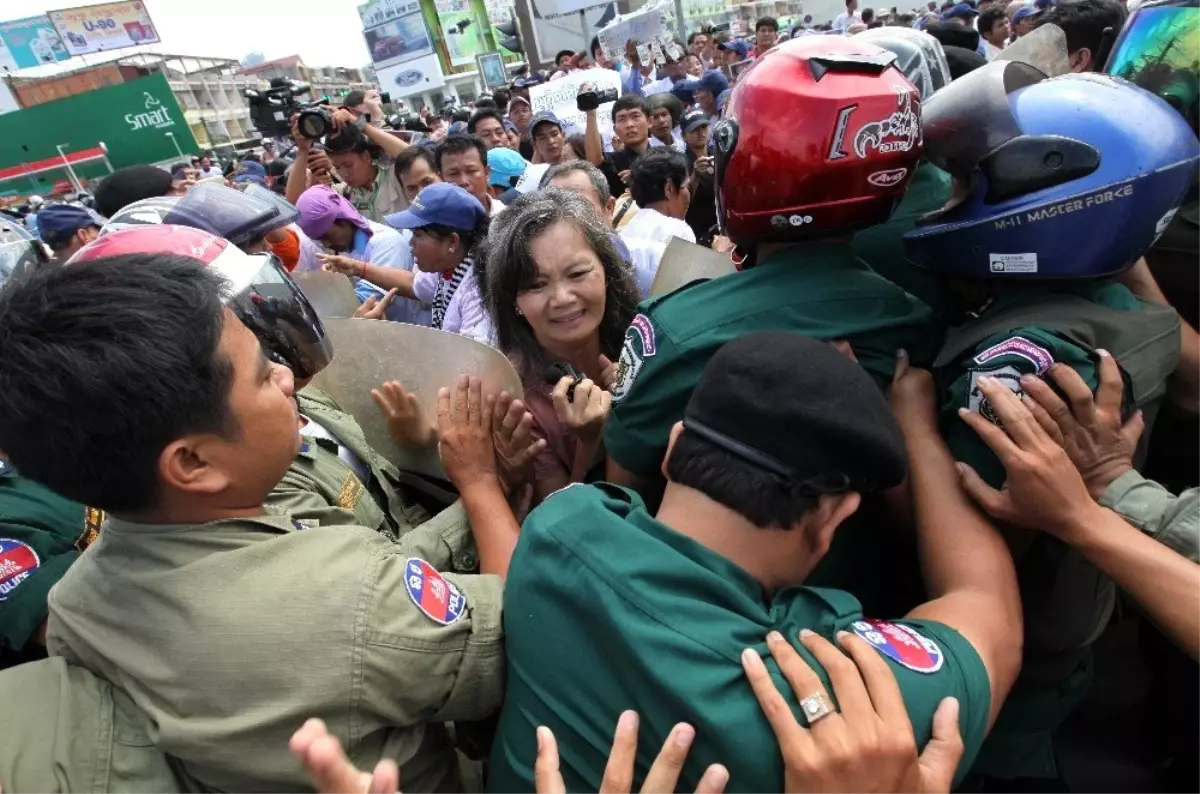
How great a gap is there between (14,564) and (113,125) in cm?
2687

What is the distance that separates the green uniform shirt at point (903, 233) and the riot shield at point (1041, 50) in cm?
141

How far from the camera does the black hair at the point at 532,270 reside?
2412 millimetres

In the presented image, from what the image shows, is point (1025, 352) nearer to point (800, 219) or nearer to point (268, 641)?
point (800, 219)

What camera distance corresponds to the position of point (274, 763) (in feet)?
3.77

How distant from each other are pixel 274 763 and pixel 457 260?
9.75 ft

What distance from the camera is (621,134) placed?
21.9 feet

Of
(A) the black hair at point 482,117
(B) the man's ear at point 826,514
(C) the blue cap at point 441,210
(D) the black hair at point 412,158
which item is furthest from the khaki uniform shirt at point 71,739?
(A) the black hair at point 482,117

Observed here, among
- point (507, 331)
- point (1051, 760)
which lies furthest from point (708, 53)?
point (1051, 760)

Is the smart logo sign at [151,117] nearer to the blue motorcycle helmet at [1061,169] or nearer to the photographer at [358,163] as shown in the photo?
the photographer at [358,163]

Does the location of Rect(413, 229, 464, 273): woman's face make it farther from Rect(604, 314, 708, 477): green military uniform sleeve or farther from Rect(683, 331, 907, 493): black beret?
Rect(683, 331, 907, 493): black beret

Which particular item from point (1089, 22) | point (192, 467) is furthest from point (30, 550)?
point (1089, 22)

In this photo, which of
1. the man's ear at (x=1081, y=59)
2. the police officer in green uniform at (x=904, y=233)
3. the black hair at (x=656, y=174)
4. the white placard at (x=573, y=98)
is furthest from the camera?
the white placard at (x=573, y=98)

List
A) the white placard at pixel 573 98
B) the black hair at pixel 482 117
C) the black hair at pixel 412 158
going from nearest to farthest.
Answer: the black hair at pixel 412 158 < the black hair at pixel 482 117 < the white placard at pixel 573 98

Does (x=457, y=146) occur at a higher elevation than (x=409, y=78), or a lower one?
lower
